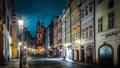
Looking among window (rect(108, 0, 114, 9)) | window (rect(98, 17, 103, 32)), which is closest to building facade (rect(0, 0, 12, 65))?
window (rect(98, 17, 103, 32))

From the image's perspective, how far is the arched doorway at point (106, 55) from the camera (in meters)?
34.5

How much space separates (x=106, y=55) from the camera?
3600 centimetres

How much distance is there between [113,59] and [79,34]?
2101 cm

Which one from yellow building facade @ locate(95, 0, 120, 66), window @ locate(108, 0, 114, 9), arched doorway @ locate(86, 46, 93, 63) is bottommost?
arched doorway @ locate(86, 46, 93, 63)

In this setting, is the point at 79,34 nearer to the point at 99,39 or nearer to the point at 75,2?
the point at 75,2

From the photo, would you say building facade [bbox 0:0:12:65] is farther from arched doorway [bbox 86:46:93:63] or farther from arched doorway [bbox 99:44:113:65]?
arched doorway [bbox 86:46:93:63]

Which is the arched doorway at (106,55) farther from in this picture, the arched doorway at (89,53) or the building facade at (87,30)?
the arched doorway at (89,53)

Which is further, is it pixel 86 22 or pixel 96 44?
pixel 86 22

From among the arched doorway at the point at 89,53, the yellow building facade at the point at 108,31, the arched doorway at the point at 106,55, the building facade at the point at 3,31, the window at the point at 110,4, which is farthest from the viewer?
the arched doorway at the point at 89,53

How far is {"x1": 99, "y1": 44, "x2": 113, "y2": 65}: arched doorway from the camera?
3450cm

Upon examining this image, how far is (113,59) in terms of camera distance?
33219mm

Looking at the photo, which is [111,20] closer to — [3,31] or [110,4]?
[110,4]

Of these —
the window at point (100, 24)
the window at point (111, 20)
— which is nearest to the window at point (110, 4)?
the window at point (111, 20)

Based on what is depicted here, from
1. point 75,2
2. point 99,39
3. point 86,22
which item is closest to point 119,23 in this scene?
point 99,39
